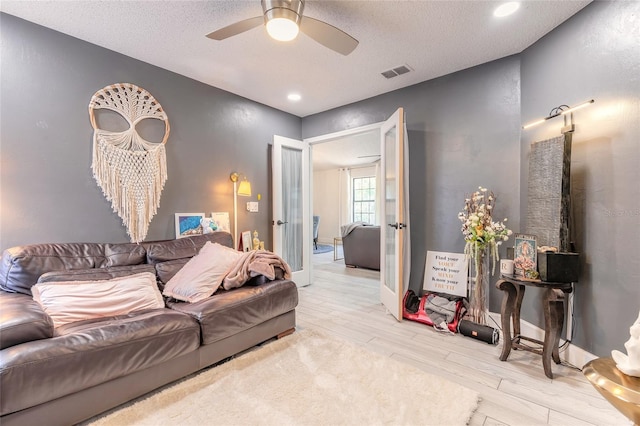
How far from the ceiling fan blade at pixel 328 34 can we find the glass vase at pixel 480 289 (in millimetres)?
2096

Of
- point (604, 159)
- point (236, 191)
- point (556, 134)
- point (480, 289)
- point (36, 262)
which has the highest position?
point (556, 134)

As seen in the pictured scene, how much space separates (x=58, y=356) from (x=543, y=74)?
388 cm

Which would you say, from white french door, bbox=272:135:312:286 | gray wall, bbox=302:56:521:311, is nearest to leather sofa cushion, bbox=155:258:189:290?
white french door, bbox=272:135:312:286

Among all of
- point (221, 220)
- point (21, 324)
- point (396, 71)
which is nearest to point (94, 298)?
point (21, 324)

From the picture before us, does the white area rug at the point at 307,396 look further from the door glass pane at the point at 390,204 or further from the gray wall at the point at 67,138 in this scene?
the gray wall at the point at 67,138

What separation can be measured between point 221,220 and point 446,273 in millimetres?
2705

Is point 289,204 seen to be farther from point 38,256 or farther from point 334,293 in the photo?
point 38,256

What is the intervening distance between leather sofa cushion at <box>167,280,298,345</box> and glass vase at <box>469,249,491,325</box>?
5.63 ft

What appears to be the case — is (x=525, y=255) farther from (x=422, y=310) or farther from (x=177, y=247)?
(x=177, y=247)

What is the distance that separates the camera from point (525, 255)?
215 centimetres

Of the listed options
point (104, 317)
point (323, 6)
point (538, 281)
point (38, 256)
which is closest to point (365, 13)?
point (323, 6)

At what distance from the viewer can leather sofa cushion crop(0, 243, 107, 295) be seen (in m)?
1.97

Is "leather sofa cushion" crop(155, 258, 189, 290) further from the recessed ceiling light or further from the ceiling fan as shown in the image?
the recessed ceiling light

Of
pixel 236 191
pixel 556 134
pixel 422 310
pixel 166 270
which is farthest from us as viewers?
pixel 236 191
